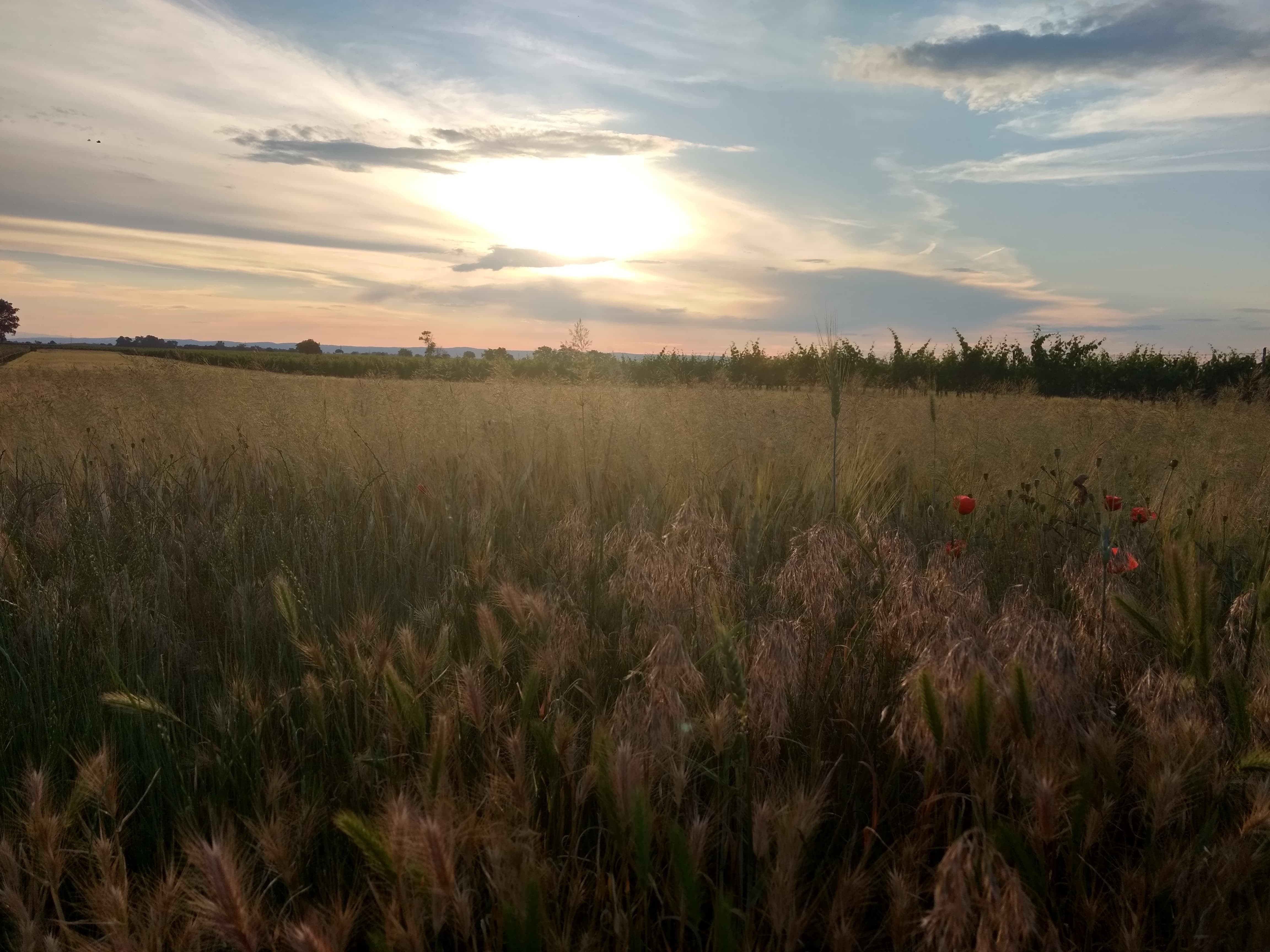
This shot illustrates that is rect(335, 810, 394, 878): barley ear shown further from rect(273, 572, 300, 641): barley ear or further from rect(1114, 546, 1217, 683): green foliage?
rect(1114, 546, 1217, 683): green foliage

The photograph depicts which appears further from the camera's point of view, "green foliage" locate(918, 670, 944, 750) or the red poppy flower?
the red poppy flower

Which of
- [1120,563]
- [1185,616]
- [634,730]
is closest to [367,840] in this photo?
[634,730]

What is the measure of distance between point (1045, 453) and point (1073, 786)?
4.01 metres

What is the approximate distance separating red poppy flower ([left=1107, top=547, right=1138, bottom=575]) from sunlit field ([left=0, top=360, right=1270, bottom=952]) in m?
0.03

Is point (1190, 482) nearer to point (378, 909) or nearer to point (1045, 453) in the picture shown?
point (1045, 453)

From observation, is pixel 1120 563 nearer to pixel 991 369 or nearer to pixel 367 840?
pixel 367 840

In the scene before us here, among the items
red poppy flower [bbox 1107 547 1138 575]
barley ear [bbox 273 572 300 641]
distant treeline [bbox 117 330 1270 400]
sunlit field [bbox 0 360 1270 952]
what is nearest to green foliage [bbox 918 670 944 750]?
sunlit field [bbox 0 360 1270 952]

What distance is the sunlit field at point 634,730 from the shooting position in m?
1.30

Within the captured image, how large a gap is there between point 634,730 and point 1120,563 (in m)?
1.66

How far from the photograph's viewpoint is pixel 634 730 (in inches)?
59.2

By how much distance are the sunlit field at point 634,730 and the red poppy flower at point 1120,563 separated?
31mm

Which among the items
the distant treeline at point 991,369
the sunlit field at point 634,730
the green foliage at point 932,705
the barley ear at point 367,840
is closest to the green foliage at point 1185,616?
the sunlit field at point 634,730

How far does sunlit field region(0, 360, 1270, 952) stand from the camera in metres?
1.30

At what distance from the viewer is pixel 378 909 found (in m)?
1.54
